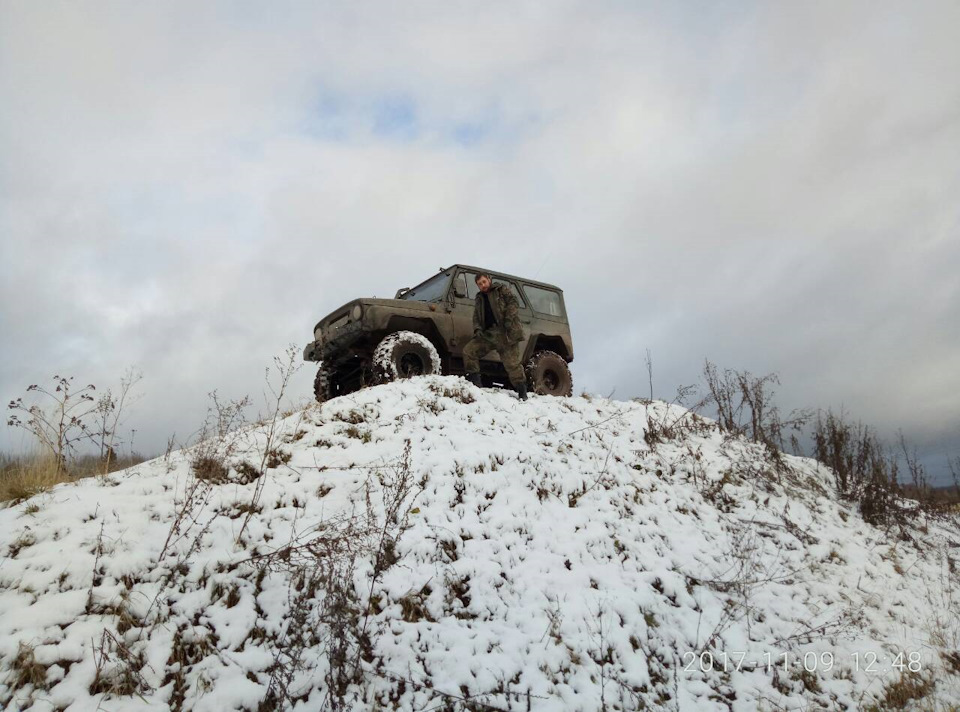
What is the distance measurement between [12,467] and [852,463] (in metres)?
10.2

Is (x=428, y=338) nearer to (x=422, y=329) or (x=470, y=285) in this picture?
(x=422, y=329)

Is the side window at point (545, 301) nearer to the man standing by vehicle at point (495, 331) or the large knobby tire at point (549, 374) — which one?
the large knobby tire at point (549, 374)

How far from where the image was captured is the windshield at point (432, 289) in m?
8.31

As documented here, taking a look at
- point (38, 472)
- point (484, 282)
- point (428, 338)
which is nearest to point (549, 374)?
point (428, 338)

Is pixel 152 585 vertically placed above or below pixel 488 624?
above

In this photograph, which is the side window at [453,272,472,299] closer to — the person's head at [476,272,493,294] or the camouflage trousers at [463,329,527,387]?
the person's head at [476,272,493,294]

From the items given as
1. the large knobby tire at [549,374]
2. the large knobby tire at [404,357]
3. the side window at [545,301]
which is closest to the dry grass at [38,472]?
the large knobby tire at [404,357]

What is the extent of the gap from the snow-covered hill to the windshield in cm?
272

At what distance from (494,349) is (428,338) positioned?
3.44ft

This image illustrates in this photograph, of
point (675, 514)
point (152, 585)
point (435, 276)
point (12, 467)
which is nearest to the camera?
point (152, 585)

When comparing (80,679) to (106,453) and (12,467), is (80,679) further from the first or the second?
(12,467)

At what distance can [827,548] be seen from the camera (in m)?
5.62

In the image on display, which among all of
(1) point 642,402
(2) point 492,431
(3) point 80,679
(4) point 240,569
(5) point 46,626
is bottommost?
(3) point 80,679

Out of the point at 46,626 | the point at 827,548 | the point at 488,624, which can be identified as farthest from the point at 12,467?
the point at 827,548
